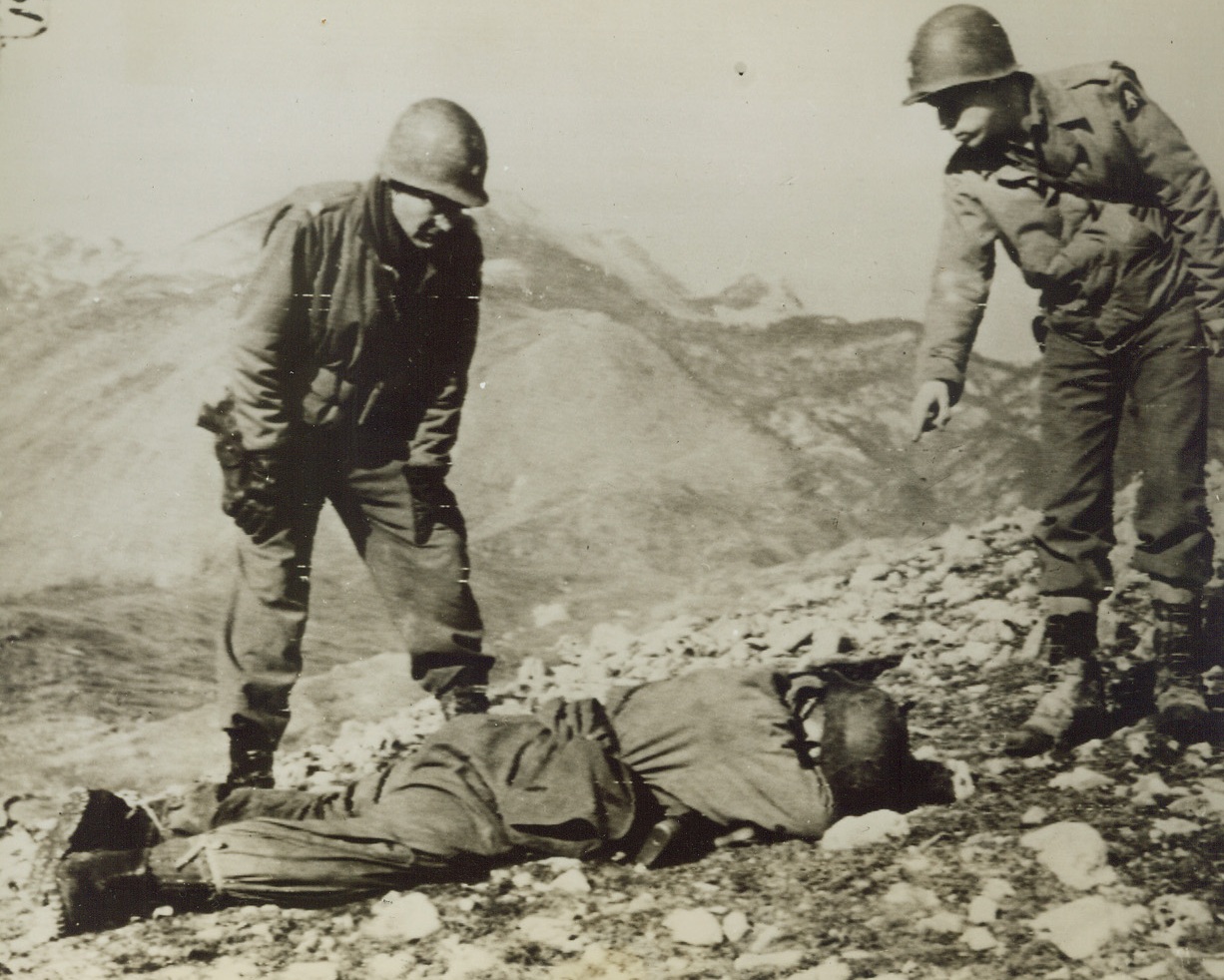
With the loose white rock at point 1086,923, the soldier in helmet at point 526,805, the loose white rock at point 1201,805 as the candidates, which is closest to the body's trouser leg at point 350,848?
the soldier in helmet at point 526,805

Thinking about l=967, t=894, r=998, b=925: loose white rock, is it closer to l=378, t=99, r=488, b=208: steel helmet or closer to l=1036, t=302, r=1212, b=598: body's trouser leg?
l=1036, t=302, r=1212, b=598: body's trouser leg

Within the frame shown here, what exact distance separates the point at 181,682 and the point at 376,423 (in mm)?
922

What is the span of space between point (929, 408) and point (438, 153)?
1.51m

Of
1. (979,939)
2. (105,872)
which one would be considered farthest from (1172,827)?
(105,872)

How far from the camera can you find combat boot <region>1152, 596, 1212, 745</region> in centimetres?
306

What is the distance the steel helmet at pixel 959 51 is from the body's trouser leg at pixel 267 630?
2.01 meters

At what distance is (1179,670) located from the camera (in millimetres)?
3100

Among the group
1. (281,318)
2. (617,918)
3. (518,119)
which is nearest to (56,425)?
(281,318)

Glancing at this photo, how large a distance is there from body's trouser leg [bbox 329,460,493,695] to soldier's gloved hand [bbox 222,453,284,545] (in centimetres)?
16

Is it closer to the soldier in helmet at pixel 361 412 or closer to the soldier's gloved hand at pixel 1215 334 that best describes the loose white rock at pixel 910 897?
the soldier in helmet at pixel 361 412

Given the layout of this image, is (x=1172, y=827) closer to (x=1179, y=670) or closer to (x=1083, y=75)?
(x=1179, y=670)

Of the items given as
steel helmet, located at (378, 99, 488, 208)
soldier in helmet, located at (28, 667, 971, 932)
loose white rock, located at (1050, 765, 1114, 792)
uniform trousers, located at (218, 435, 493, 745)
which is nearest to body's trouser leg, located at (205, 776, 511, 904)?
soldier in helmet, located at (28, 667, 971, 932)

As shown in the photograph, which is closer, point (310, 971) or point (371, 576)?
point (310, 971)

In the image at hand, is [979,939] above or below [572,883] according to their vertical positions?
below
